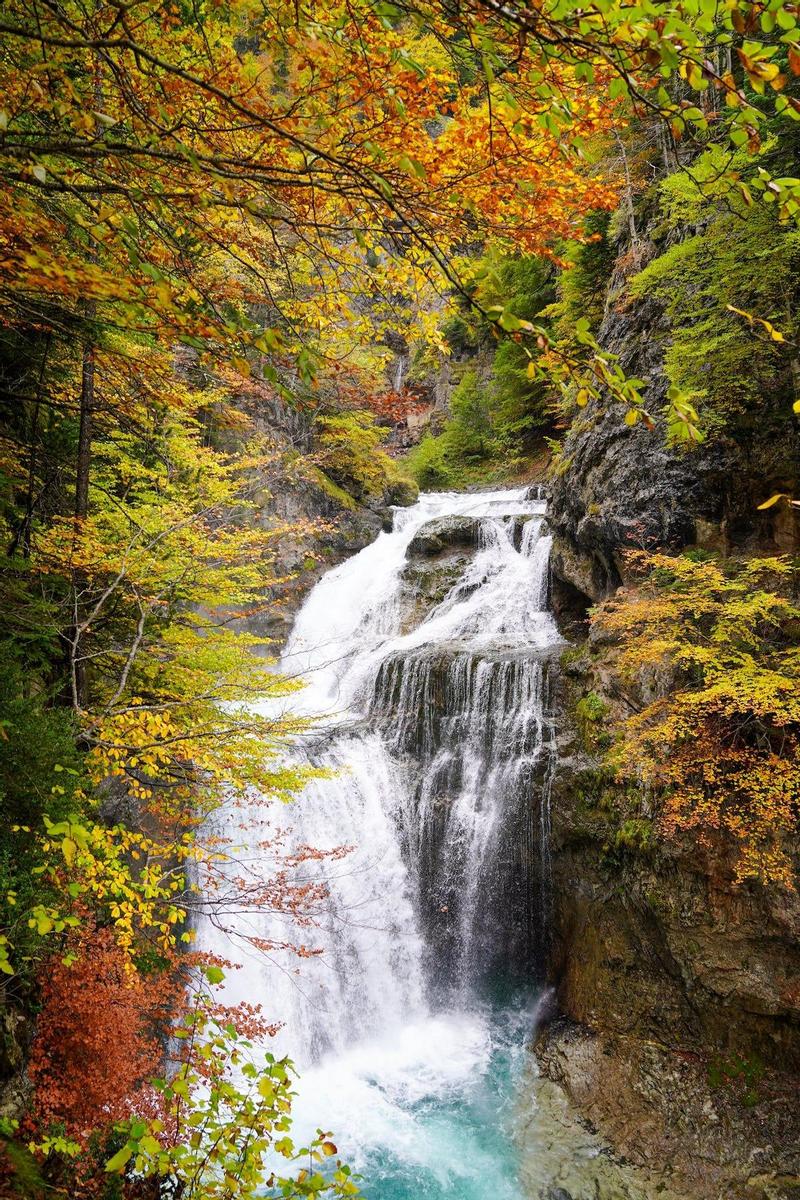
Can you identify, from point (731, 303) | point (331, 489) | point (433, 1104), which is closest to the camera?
point (731, 303)

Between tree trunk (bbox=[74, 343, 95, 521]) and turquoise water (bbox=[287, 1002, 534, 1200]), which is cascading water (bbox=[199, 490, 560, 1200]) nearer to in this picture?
turquoise water (bbox=[287, 1002, 534, 1200])

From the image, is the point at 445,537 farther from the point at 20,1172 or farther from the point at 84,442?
the point at 20,1172

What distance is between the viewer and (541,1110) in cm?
687

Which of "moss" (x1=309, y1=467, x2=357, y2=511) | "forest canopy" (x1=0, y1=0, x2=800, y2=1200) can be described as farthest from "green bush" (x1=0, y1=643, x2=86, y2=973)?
"moss" (x1=309, y1=467, x2=357, y2=511)

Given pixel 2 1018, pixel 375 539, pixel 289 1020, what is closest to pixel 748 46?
pixel 2 1018

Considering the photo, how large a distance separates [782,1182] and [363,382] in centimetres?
1272

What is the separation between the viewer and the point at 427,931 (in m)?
9.05

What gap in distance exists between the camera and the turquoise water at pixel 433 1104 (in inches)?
243

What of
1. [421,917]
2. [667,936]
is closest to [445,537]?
[421,917]

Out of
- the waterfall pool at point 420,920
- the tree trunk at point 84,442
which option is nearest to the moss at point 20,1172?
the waterfall pool at point 420,920

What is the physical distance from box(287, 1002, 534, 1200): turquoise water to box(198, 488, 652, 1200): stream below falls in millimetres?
19

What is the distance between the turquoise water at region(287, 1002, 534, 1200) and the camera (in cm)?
618

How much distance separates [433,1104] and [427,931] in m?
2.22

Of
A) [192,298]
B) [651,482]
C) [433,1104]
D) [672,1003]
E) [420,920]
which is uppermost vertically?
[651,482]
